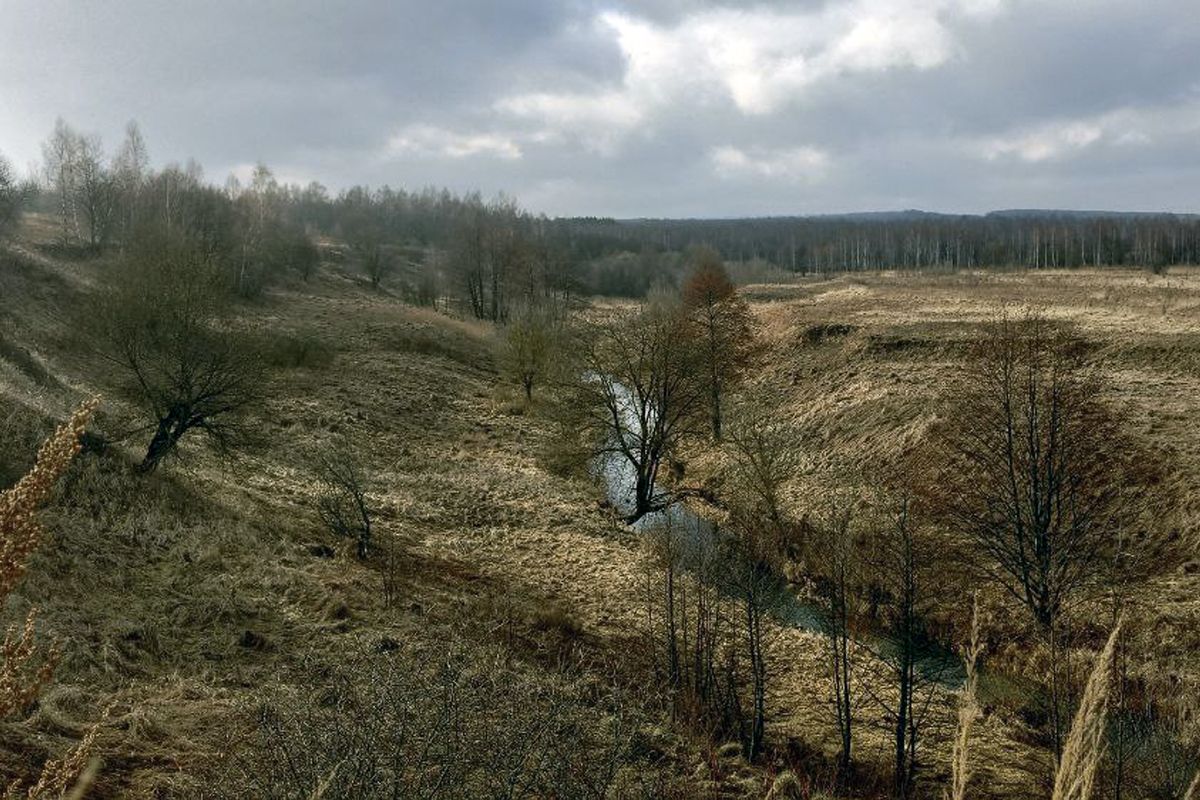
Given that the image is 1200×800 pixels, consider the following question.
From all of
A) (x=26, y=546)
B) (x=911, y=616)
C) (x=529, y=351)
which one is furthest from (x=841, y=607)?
(x=529, y=351)

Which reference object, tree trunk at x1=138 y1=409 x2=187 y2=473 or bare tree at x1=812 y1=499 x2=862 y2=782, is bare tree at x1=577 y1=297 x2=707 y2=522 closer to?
bare tree at x1=812 y1=499 x2=862 y2=782

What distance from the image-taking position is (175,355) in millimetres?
19359

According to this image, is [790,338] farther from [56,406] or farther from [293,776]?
[293,776]

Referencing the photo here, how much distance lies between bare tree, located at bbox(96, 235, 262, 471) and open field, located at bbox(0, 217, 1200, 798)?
66.0 inches

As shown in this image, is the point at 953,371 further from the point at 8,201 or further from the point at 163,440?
the point at 8,201

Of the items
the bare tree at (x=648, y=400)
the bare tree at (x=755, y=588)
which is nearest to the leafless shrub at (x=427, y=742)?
the bare tree at (x=755, y=588)

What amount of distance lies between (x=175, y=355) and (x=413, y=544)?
7545mm

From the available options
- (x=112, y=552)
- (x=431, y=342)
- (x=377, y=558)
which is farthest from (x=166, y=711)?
(x=431, y=342)

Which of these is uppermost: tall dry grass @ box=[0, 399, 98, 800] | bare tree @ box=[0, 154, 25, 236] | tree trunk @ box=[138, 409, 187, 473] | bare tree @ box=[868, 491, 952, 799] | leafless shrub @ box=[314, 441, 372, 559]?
bare tree @ box=[0, 154, 25, 236]

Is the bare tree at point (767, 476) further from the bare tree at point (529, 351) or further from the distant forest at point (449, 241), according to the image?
the distant forest at point (449, 241)

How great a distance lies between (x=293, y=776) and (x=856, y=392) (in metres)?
30.7

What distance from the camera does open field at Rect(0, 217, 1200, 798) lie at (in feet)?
38.1

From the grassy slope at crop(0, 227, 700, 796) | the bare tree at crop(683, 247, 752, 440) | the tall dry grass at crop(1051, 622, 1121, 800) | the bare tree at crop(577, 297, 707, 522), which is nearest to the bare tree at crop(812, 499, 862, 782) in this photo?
the grassy slope at crop(0, 227, 700, 796)

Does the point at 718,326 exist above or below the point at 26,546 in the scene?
above
